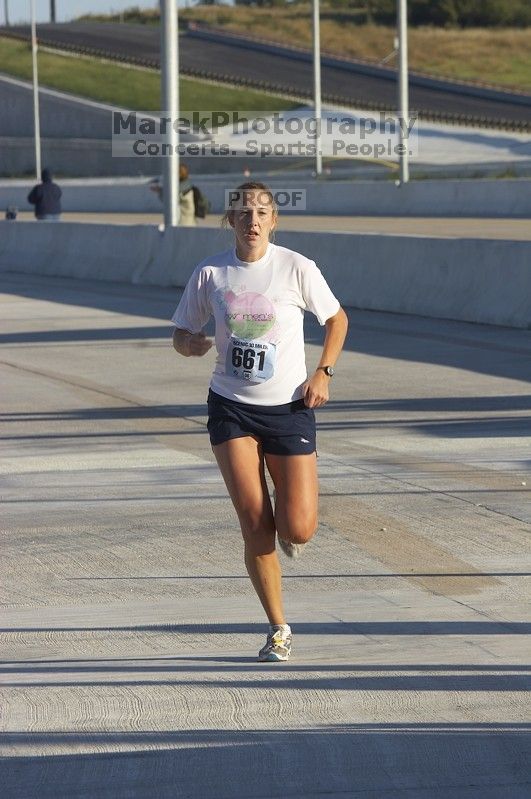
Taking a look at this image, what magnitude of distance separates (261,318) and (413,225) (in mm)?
32069

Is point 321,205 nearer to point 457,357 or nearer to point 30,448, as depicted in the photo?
point 457,357

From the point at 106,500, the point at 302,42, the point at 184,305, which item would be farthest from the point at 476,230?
the point at 302,42

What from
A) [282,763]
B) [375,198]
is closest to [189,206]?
[375,198]

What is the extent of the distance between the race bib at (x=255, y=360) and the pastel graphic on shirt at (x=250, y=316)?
0.12 ft

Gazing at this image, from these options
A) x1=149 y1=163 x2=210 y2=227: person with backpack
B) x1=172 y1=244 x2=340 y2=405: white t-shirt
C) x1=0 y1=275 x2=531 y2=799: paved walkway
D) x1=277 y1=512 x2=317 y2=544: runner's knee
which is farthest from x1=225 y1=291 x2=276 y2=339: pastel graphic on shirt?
x1=149 y1=163 x2=210 y2=227: person with backpack

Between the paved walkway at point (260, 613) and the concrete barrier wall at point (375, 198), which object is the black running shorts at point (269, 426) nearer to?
the paved walkway at point (260, 613)

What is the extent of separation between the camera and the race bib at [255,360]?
248 inches

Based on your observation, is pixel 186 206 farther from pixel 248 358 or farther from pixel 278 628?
pixel 278 628

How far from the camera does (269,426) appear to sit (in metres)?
6.30

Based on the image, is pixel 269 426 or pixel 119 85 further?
pixel 119 85

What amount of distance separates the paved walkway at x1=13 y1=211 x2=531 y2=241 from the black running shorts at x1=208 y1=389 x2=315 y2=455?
23533mm

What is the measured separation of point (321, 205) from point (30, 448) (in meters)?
38.8

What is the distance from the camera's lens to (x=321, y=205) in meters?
50.0

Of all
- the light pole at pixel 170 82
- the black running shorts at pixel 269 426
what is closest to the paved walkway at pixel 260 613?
the black running shorts at pixel 269 426
